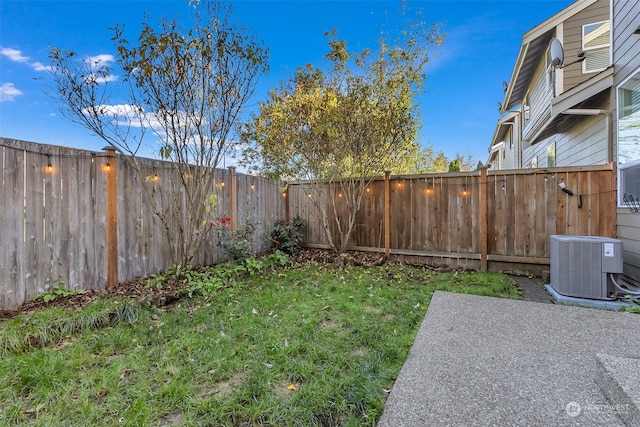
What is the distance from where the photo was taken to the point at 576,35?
601 cm

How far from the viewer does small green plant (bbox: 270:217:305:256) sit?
6.33 metres

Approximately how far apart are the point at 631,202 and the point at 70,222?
693 centimetres

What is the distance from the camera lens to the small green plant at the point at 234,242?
16.1ft

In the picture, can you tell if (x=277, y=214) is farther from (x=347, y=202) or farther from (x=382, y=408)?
(x=382, y=408)

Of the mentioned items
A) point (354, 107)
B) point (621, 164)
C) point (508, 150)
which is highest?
point (508, 150)

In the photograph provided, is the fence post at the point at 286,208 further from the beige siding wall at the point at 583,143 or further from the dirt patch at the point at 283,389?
the beige siding wall at the point at 583,143

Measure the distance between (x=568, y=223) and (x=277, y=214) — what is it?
5.31 m

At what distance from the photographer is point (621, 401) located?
166cm

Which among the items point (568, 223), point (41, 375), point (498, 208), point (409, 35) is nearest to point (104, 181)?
point (41, 375)

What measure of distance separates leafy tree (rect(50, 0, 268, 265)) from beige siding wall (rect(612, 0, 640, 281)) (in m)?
4.92

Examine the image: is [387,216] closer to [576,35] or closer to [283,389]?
[283,389]

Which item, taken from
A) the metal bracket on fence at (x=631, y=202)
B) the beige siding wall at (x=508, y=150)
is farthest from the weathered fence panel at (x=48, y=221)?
the beige siding wall at (x=508, y=150)

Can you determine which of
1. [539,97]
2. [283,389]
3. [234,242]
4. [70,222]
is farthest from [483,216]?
[70,222]

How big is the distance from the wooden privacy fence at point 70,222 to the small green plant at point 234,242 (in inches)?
33.7
